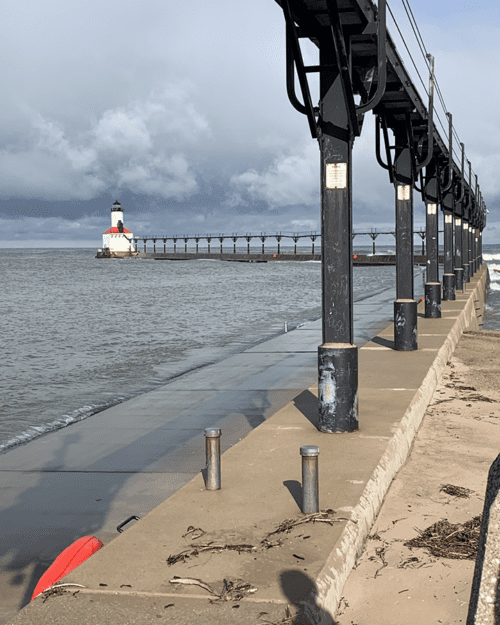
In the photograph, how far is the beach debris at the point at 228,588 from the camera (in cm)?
325

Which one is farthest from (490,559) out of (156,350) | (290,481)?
(156,350)

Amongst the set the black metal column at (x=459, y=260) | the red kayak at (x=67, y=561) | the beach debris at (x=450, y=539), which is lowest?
the beach debris at (x=450, y=539)

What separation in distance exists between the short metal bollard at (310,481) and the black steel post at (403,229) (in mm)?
7577

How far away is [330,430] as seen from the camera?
645cm

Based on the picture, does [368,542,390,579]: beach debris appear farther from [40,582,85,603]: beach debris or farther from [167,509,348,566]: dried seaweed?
[40,582,85,603]: beach debris

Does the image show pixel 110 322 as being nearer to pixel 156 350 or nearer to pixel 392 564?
pixel 156 350

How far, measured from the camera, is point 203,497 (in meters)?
4.72

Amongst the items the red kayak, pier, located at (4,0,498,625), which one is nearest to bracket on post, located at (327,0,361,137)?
pier, located at (4,0,498,625)

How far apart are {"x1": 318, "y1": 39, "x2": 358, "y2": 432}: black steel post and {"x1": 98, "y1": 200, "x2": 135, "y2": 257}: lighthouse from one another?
14639cm

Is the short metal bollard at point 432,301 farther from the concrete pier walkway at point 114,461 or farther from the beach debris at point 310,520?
the beach debris at point 310,520

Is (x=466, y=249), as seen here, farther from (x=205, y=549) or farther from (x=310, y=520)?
(x=205, y=549)

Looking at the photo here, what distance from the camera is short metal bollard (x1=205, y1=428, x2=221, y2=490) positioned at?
15.7 ft

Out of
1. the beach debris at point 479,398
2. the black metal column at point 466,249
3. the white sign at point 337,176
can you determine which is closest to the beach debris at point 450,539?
the white sign at point 337,176

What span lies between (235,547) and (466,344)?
1258 cm
